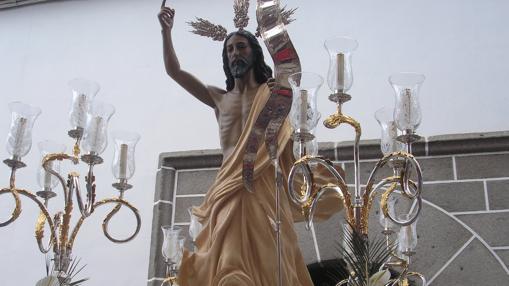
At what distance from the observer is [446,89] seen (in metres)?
4.20

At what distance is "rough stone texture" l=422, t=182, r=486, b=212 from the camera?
3.89 m

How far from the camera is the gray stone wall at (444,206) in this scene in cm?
377

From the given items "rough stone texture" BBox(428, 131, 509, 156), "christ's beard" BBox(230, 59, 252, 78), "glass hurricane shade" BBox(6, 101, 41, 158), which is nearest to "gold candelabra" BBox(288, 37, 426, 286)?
"christ's beard" BBox(230, 59, 252, 78)

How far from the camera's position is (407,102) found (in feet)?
8.14

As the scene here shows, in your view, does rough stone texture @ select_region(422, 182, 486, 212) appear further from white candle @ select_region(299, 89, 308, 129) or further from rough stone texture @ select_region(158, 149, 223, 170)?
white candle @ select_region(299, 89, 308, 129)

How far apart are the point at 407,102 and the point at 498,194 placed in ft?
5.21

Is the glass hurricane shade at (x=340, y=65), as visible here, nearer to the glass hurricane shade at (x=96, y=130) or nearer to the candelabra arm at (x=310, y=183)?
the candelabra arm at (x=310, y=183)

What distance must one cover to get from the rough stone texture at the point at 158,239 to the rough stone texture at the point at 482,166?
55.0 inches

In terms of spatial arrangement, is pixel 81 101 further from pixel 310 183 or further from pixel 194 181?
pixel 194 181

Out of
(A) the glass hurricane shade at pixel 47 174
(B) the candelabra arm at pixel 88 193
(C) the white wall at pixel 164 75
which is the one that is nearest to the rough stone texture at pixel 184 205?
(C) the white wall at pixel 164 75

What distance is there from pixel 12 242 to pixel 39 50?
1.22m

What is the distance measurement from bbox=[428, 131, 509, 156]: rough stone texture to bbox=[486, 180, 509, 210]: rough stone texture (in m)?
0.16

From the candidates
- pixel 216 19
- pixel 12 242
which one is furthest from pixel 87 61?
pixel 12 242

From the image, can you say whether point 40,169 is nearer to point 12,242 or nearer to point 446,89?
point 12,242
